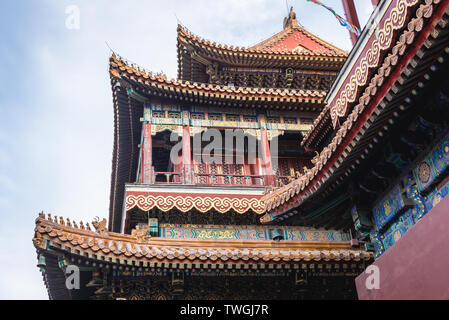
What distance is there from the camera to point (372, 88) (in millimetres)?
5812

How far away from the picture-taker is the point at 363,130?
630cm

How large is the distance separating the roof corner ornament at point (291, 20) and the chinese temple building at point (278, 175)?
49cm

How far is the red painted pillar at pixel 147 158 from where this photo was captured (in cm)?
1222

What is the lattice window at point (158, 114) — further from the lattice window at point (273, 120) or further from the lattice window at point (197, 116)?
the lattice window at point (273, 120)

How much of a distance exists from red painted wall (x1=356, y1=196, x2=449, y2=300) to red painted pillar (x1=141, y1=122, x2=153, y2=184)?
699 centimetres

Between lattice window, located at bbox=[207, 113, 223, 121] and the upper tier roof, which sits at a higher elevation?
the upper tier roof

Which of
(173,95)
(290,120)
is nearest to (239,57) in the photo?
(290,120)

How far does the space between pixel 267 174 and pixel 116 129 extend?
5.01 m

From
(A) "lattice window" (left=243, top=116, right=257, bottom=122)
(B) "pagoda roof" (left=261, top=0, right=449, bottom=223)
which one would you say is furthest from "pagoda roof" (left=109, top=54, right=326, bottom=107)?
(B) "pagoda roof" (left=261, top=0, right=449, bottom=223)

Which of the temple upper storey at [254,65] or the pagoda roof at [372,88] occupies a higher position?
the temple upper storey at [254,65]

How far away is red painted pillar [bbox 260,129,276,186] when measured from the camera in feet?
42.7

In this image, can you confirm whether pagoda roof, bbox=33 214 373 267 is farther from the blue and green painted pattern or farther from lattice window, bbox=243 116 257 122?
lattice window, bbox=243 116 257 122

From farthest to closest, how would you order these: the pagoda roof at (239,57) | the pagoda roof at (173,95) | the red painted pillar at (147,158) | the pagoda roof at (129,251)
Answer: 1. the pagoda roof at (239,57)
2. the pagoda roof at (173,95)
3. the red painted pillar at (147,158)
4. the pagoda roof at (129,251)

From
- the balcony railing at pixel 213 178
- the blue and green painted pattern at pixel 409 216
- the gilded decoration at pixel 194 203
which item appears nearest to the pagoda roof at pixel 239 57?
the balcony railing at pixel 213 178
